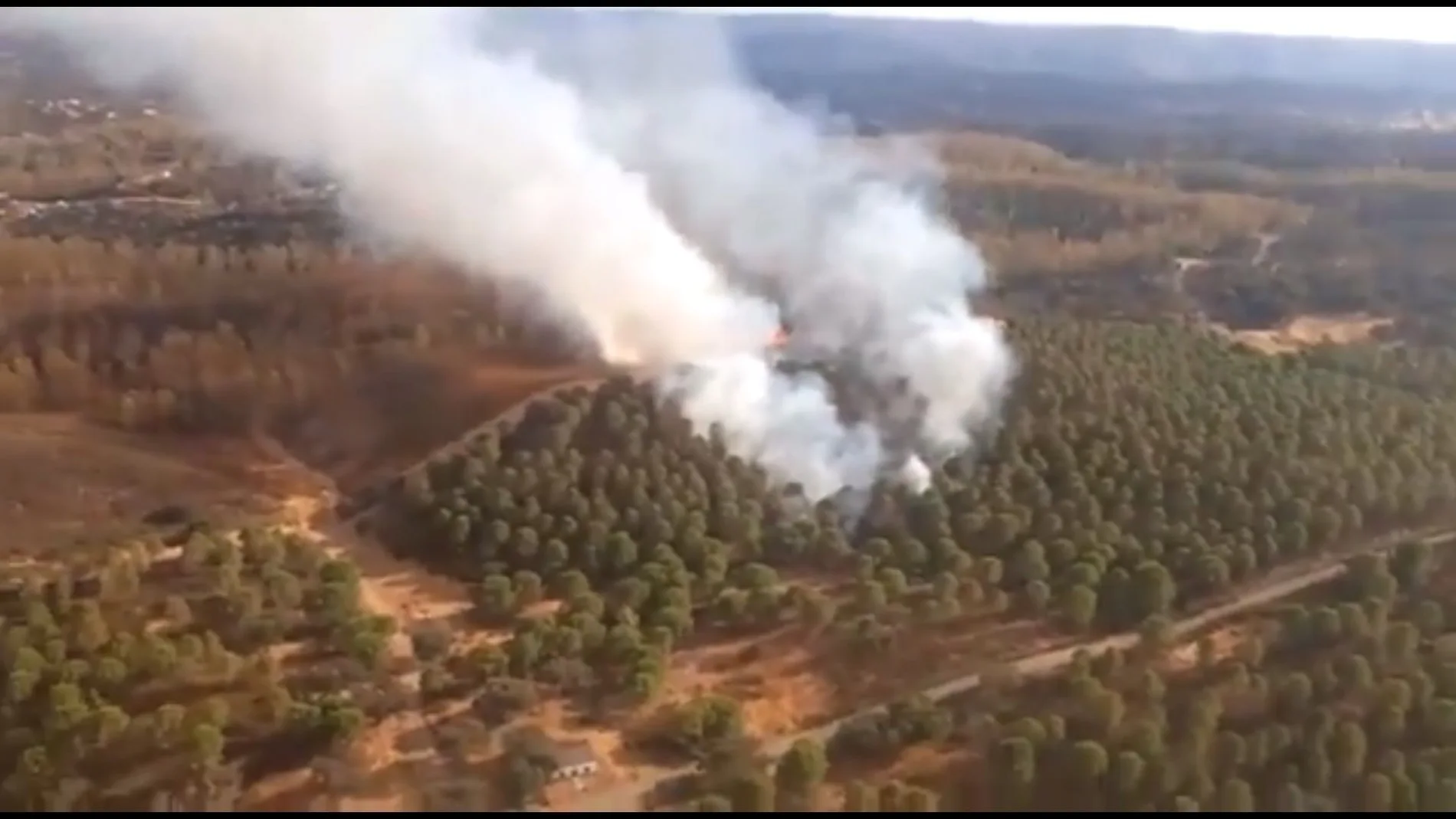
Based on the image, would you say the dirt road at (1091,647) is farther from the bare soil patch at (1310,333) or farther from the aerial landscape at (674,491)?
the bare soil patch at (1310,333)

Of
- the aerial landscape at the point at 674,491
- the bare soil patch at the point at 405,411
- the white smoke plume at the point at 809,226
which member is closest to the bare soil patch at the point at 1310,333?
the aerial landscape at the point at 674,491

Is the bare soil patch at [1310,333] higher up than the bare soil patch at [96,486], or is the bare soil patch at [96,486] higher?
the bare soil patch at [1310,333]

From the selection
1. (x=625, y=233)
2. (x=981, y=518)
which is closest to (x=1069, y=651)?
(x=981, y=518)

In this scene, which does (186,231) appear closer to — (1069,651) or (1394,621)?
(1069,651)

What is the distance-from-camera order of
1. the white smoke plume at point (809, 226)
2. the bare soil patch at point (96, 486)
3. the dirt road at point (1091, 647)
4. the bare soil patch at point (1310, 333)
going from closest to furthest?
the dirt road at point (1091, 647)
the bare soil patch at point (96, 486)
the white smoke plume at point (809, 226)
the bare soil patch at point (1310, 333)

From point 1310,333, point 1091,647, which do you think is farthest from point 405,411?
point 1310,333
